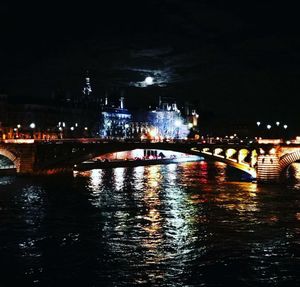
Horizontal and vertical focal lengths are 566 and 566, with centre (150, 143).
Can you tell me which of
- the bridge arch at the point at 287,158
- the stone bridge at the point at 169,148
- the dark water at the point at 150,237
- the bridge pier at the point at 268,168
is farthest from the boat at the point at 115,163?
the bridge arch at the point at 287,158

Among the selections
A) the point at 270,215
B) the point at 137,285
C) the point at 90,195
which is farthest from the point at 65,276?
the point at 90,195

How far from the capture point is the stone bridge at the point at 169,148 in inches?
2906

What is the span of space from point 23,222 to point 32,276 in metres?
15.6

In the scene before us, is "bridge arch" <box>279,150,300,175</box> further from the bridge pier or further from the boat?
the boat

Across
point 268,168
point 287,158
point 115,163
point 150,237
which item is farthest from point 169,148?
point 150,237

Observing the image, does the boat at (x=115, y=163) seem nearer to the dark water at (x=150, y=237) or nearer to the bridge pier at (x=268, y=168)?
the dark water at (x=150, y=237)

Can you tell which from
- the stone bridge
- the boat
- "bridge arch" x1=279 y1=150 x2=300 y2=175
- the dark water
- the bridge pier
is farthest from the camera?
the boat

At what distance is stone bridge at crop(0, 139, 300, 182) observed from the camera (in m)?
73.8

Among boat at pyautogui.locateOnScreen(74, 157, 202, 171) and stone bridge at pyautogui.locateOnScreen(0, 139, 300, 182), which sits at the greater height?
stone bridge at pyautogui.locateOnScreen(0, 139, 300, 182)

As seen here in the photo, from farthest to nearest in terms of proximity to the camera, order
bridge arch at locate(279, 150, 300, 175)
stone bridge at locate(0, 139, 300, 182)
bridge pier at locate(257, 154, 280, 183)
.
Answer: bridge arch at locate(279, 150, 300, 175)
stone bridge at locate(0, 139, 300, 182)
bridge pier at locate(257, 154, 280, 183)

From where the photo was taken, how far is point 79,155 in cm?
8881

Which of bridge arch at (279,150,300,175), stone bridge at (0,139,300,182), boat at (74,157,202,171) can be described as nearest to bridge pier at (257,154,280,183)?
stone bridge at (0,139,300,182)

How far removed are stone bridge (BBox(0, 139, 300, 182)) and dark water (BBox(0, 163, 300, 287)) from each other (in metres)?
8.99

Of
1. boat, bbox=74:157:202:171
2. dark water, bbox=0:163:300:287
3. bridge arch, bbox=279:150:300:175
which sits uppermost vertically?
bridge arch, bbox=279:150:300:175
